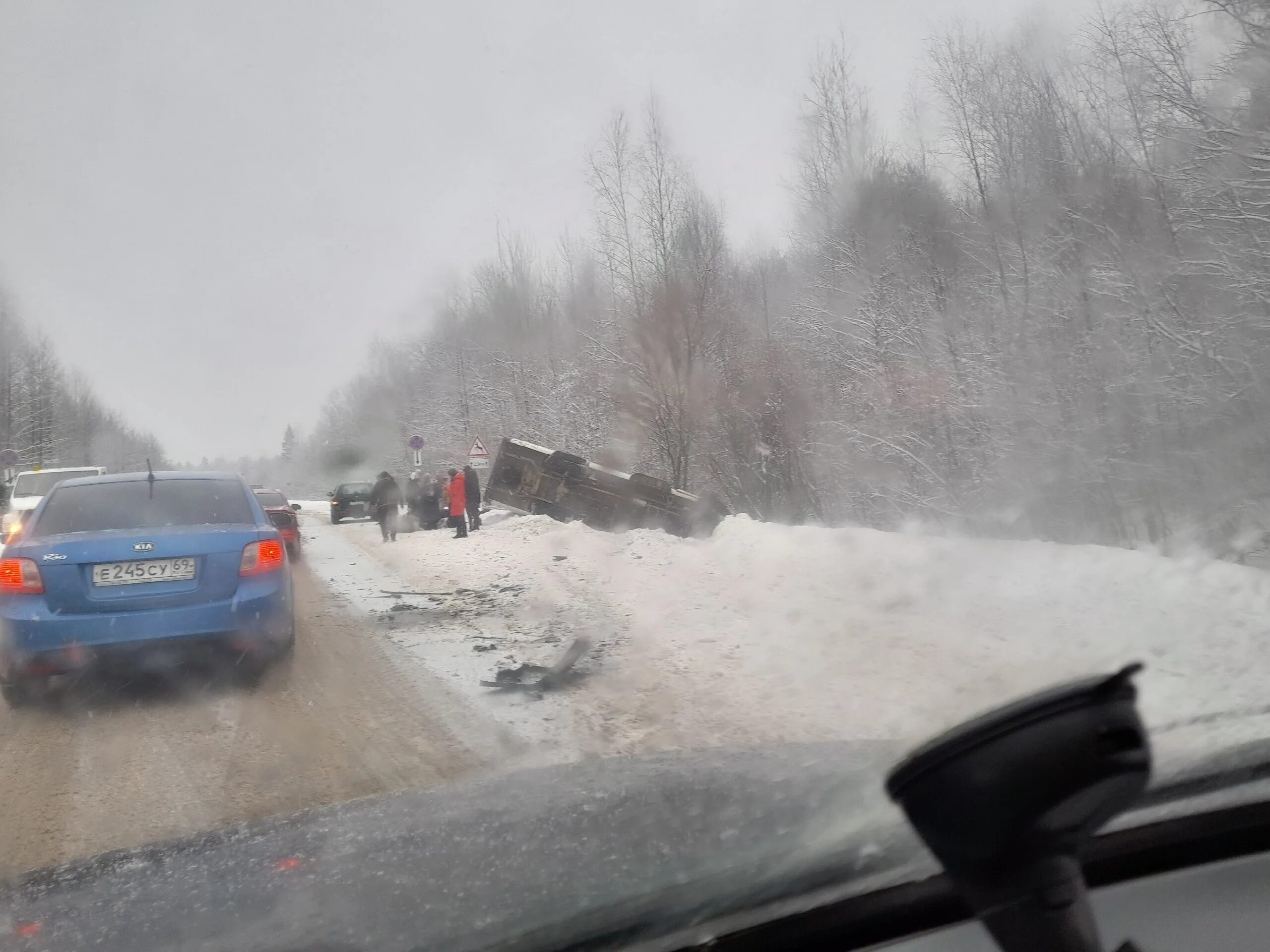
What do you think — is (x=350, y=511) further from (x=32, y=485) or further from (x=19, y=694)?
(x=19, y=694)

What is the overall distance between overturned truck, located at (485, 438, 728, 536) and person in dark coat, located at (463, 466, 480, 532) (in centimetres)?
34

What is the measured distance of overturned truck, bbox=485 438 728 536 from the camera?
1912 cm

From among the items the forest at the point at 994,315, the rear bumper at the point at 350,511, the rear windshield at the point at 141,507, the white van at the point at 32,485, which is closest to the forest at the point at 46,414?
the white van at the point at 32,485

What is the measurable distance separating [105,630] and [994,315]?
18509 mm

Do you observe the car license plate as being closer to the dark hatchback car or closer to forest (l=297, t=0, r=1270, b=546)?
forest (l=297, t=0, r=1270, b=546)

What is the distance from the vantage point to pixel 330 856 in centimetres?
274

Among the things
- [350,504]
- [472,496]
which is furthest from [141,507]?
[350,504]

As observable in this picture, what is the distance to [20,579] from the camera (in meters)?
5.90

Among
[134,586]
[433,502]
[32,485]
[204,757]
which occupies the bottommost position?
[204,757]

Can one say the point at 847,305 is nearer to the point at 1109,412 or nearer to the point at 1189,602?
the point at 1109,412

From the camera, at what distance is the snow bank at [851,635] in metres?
5.68

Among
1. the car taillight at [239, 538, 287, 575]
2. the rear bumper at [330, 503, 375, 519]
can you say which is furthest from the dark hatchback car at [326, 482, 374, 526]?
the car taillight at [239, 538, 287, 575]

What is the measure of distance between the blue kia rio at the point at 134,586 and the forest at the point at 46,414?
1821 cm

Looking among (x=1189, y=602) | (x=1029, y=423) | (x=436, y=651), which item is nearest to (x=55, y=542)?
(x=436, y=651)
